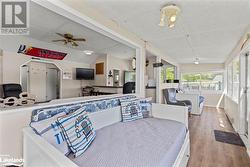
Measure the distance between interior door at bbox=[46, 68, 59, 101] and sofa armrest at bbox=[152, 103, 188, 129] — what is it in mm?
4803

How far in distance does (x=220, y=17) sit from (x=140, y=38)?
62.8 inches

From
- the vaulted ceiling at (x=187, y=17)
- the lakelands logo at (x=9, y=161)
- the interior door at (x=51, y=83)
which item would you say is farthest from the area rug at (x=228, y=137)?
the interior door at (x=51, y=83)

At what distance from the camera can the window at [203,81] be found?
700 centimetres

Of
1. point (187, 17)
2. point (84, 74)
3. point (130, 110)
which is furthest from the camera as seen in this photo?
point (84, 74)

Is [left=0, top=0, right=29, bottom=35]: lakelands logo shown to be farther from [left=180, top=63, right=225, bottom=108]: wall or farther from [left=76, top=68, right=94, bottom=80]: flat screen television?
[left=180, top=63, right=225, bottom=108]: wall

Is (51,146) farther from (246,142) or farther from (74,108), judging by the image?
(246,142)

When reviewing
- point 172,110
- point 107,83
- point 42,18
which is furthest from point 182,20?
point 107,83

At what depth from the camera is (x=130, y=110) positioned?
2432 millimetres

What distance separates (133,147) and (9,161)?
1202 millimetres

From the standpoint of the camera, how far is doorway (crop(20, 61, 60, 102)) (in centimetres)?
491

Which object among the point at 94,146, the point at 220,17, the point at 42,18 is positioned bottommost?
the point at 94,146

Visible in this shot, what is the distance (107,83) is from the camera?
627 centimetres

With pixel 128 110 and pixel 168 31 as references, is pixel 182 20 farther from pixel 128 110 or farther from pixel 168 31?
pixel 128 110

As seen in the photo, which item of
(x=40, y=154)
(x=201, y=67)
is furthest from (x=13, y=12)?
(x=201, y=67)
